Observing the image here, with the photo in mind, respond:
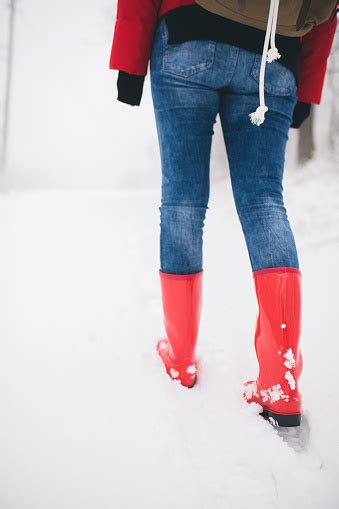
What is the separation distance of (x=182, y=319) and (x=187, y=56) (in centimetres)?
69

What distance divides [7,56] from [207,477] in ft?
33.7

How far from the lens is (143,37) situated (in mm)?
817

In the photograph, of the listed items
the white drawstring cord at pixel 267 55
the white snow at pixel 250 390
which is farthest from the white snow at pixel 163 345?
the white drawstring cord at pixel 267 55

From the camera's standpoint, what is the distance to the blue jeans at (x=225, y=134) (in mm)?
778

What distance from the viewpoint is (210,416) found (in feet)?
2.63

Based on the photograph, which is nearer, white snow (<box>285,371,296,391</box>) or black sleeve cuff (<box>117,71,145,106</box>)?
white snow (<box>285,371,296,391</box>)

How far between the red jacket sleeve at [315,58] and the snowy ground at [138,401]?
0.86 meters

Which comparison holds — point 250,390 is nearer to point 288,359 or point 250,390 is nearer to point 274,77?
point 288,359

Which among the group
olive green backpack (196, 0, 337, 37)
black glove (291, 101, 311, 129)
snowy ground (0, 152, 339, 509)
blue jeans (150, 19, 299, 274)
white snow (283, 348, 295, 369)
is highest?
olive green backpack (196, 0, 337, 37)

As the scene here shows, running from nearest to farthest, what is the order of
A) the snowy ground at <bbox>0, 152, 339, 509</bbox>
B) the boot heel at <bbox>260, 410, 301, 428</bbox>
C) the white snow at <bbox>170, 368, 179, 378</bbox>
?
the snowy ground at <bbox>0, 152, 339, 509</bbox>
the boot heel at <bbox>260, 410, 301, 428</bbox>
the white snow at <bbox>170, 368, 179, 378</bbox>

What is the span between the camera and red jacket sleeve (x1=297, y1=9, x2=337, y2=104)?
86 centimetres

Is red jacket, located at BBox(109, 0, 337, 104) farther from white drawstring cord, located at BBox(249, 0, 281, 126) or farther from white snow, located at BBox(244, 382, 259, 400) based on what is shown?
white snow, located at BBox(244, 382, 259, 400)

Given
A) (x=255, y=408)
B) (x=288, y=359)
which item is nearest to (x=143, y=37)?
(x=288, y=359)

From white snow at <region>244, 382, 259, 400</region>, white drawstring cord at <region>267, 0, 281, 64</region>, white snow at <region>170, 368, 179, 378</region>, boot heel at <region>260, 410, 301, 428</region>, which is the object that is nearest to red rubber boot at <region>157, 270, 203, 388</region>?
white snow at <region>170, 368, 179, 378</region>
